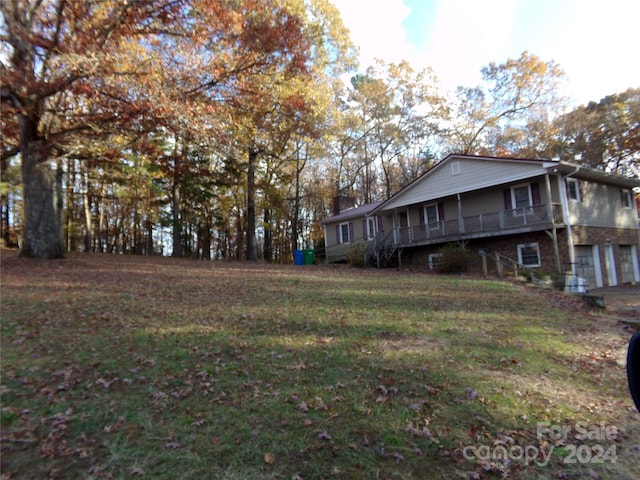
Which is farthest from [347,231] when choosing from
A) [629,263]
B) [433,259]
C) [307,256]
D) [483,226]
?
[629,263]

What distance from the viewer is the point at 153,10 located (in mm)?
10555

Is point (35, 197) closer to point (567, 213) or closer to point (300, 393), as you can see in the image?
point (300, 393)

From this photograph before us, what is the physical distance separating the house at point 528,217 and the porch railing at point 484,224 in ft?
0.14

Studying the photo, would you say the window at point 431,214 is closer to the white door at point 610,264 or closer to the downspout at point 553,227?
the downspout at point 553,227

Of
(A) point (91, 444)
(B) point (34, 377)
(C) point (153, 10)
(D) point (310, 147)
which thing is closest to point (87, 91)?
(C) point (153, 10)

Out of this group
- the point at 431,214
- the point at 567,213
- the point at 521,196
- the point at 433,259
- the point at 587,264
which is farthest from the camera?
the point at 431,214

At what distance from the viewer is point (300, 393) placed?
423cm

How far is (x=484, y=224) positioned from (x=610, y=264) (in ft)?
20.1

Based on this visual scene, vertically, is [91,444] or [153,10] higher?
[153,10]

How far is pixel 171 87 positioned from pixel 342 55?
15203mm

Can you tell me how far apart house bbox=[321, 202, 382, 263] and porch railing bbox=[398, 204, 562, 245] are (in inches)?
168

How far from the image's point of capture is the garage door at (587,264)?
17.1 metres

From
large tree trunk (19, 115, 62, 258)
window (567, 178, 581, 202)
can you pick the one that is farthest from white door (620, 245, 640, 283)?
large tree trunk (19, 115, 62, 258)

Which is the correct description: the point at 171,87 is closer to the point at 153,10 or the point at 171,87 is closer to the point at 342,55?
the point at 153,10
